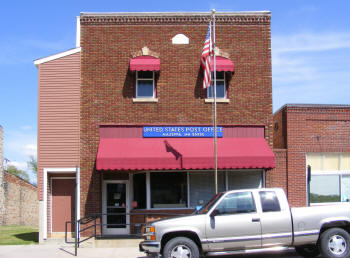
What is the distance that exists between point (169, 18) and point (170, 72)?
2105 millimetres

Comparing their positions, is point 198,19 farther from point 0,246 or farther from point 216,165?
point 0,246

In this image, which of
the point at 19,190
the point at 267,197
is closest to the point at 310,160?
the point at 267,197

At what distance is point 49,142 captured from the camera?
1669cm

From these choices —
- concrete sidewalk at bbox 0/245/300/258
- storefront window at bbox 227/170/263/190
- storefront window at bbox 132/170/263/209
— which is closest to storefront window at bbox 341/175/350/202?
storefront window at bbox 227/170/263/190

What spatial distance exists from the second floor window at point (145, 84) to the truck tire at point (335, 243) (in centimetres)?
884

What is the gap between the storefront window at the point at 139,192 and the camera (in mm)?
16641

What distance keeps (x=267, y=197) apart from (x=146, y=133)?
7.13m

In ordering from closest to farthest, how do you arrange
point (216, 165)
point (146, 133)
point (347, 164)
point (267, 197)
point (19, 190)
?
point (267, 197)
point (216, 165)
point (146, 133)
point (347, 164)
point (19, 190)

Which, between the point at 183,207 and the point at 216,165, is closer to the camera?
the point at 216,165

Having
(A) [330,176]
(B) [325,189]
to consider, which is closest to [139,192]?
(B) [325,189]

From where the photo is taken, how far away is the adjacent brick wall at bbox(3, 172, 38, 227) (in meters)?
28.0

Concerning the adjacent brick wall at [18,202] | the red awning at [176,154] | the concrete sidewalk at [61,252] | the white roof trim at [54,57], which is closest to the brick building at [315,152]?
the red awning at [176,154]

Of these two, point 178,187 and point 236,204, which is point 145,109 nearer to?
point 178,187

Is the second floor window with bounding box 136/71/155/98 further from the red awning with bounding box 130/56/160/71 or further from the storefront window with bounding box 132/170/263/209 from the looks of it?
the storefront window with bounding box 132/170/263/209
